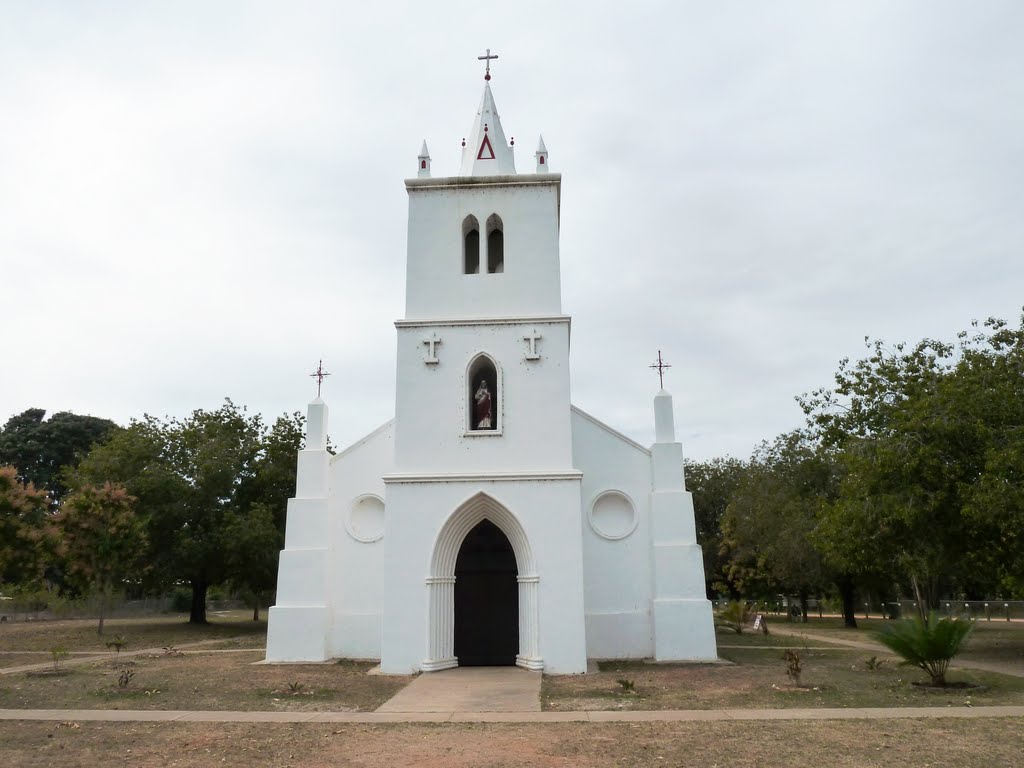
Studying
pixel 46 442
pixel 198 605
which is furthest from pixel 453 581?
pixel 46 442

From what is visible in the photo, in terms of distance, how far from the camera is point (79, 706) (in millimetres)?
12266

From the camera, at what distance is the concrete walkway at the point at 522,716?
10.8 m

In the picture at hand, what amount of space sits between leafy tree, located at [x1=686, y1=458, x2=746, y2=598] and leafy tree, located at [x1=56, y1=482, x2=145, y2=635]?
34.7 m

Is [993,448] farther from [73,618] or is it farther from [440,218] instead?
[73,618]

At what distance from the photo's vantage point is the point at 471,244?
20141 mm

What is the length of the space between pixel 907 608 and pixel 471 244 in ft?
95.9

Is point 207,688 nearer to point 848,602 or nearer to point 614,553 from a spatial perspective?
point 614,553

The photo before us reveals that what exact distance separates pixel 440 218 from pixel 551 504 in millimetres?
7657

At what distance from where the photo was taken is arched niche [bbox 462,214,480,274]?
19562mm

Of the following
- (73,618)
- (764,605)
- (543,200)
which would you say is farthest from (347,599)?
(764,605)

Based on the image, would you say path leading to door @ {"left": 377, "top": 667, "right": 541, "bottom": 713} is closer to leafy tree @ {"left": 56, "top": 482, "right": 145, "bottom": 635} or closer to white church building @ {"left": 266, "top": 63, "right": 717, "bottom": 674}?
white church building @ {"left": 266, "top": 63, "right": 717, "bottom": 674}

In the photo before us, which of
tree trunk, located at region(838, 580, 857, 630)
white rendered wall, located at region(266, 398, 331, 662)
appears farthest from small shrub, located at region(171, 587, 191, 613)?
tree trunk, located at region(838, 580, 857, 630)

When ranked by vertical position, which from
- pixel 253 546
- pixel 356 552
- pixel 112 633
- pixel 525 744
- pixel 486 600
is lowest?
pixel 525 744

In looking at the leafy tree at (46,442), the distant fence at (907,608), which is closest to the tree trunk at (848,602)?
the distant fence at (907,608)
